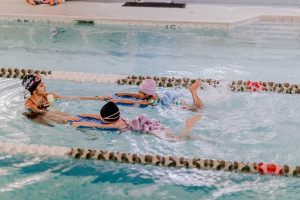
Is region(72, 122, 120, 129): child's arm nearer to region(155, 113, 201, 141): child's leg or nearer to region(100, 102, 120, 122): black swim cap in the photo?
region(100, 102, 120, 122): black swim cap

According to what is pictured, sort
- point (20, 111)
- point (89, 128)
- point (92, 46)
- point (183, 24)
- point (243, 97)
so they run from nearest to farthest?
point (89, 128) < point (20, 111) < point (243, 97) < point (92, 46) < point (183, 24)

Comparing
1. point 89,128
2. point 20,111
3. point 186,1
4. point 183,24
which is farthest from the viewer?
point 186,1

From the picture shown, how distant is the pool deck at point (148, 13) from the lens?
10258 millimetres

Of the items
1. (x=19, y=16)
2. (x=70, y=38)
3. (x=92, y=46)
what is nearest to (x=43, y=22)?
(x=19, y=16)

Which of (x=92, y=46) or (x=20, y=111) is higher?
(x=92, y=46)

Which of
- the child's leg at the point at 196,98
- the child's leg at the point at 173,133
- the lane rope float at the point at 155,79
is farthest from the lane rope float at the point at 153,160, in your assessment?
the lane rope float at the point at 155,79

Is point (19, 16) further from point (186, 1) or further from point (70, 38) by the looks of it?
point (186, 1)

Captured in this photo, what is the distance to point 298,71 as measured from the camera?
764 cm

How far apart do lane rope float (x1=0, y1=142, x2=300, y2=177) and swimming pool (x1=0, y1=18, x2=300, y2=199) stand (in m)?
0.06

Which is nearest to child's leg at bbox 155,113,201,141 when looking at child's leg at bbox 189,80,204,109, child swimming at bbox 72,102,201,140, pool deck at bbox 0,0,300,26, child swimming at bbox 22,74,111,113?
child swimming at bbox 72,102,201,140

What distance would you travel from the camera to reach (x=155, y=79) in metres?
6.86

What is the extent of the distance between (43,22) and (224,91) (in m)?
5.58

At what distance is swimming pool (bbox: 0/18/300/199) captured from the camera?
4293 mm

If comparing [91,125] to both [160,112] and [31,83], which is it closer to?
[31,83]
